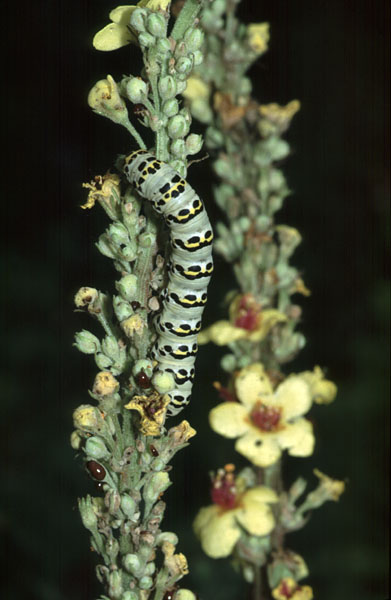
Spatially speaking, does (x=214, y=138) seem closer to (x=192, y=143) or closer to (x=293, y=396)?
(x=293, y=396)

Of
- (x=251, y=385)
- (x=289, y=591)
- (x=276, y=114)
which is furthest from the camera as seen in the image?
(x=276, y=114)

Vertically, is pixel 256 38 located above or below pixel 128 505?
above

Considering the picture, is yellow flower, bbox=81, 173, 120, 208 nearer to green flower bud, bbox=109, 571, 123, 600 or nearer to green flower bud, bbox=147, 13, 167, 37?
green flower bud, bbox=147, 13, 167, 37

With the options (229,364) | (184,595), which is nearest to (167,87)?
(184,595)

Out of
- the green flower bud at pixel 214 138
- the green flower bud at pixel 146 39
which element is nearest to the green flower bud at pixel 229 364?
the green flower bud at pixel 214 138

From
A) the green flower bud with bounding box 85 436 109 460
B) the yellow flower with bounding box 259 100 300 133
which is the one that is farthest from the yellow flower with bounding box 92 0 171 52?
the yellow flower with bounding box 259 100 300 133
